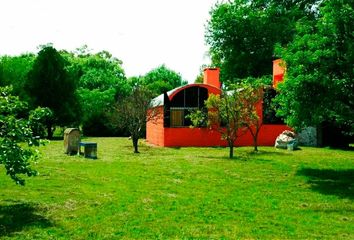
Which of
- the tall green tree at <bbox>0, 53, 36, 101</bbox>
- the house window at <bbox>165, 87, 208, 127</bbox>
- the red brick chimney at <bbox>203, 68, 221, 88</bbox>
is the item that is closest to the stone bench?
the house window at <bbox>165, 87, 208, 127</bbox>

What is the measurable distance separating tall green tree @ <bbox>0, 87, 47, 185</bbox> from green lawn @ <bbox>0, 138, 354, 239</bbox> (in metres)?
1.07

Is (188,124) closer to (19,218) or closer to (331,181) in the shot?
(331,181)

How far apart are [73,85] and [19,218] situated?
38.7 meters

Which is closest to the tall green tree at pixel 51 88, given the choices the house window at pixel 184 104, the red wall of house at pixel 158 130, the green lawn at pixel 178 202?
the red wall of house at pixel 158 130

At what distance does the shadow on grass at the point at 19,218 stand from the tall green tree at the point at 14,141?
30.2 inches

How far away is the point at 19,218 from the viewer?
33.2 ft

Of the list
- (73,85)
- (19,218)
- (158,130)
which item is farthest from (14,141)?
(73,85)

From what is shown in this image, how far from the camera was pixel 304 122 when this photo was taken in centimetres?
1819

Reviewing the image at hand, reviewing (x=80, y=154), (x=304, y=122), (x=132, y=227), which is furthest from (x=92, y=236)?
(x=80, y=154)

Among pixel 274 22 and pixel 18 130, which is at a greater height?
pixel 274 22

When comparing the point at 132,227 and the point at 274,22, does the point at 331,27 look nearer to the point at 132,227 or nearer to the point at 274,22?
the point at 132,227

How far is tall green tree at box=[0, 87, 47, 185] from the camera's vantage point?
10.1 m

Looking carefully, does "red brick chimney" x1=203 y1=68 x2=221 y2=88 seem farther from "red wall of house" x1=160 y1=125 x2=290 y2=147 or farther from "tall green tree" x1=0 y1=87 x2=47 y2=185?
"tall green tree" x1=0 y1=87 x2=47 y2=185

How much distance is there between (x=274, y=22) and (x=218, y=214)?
3878 cm
